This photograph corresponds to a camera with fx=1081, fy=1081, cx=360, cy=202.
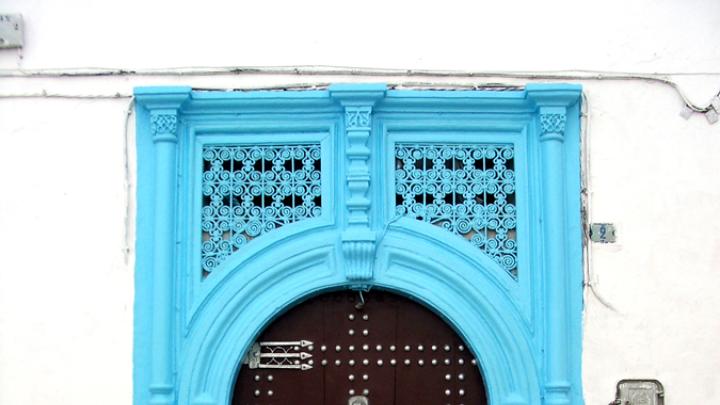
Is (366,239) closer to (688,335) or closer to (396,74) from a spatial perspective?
(396,74)

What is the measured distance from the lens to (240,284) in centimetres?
436

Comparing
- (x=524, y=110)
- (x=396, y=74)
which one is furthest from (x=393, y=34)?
(x=524, y=110)

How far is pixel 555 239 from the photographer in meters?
4.32

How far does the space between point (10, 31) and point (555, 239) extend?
2399mm

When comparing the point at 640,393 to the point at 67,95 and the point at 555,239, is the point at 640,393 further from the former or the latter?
the point at 67,95

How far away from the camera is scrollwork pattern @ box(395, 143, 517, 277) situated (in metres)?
4.40

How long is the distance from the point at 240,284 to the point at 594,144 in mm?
1564

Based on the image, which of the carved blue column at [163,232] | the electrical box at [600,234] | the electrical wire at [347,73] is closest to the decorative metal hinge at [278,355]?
the carved blue column at [163,232]

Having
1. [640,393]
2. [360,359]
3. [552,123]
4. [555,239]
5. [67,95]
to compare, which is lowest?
[640,393]

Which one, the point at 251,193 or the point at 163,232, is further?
the point at 251,193

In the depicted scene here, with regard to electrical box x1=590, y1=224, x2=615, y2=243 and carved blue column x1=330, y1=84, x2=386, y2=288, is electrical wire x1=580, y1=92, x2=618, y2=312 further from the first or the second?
carved blue column x1=330, y1=84, x2=386, y2=288

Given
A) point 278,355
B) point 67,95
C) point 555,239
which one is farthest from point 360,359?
point 67,95

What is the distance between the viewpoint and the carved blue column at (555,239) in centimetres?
427

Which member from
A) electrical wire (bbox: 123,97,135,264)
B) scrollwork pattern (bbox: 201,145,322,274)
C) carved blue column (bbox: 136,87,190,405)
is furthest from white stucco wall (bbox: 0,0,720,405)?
scrollwork pattern (bbox: 201,145,322,274)
